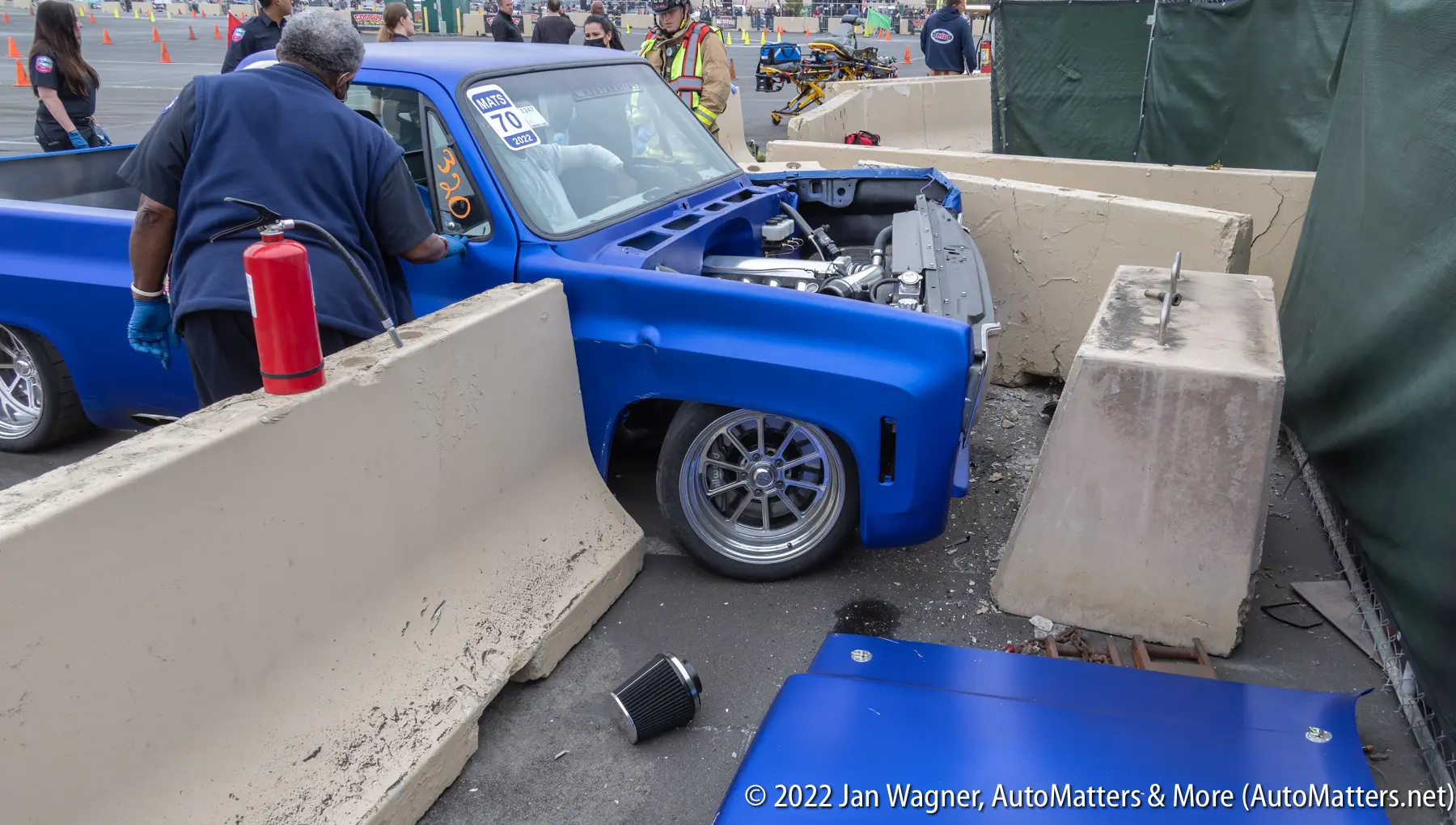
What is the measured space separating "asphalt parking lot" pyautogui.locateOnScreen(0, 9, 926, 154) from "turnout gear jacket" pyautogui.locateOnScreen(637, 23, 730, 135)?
10.2 feet

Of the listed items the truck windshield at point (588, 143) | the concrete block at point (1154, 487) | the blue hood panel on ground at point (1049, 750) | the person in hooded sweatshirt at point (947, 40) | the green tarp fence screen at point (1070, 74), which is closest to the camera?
the blue hood panel on ground at point (1049, 750)

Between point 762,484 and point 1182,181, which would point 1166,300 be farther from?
point 1182,181

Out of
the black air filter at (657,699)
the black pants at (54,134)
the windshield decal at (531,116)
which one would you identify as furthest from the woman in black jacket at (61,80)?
the black air filter at (657,699)

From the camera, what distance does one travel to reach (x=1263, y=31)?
7289 mm

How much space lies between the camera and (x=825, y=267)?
13.4 feet

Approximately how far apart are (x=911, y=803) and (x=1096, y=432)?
1550 mm

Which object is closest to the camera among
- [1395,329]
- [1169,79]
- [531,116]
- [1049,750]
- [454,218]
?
[1049,750]

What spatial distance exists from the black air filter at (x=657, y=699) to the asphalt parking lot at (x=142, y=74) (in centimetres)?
303

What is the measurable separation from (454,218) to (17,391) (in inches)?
97.0

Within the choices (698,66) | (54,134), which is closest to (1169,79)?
(698,66)

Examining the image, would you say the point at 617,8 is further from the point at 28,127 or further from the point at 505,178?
the point at 505,178

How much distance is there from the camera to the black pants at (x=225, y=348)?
9.48 ft

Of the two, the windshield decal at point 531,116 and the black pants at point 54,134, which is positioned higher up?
the windshield decal at point 531,116

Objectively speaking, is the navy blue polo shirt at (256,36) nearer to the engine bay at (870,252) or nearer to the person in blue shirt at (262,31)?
the person in blue shirt at (262,31)
